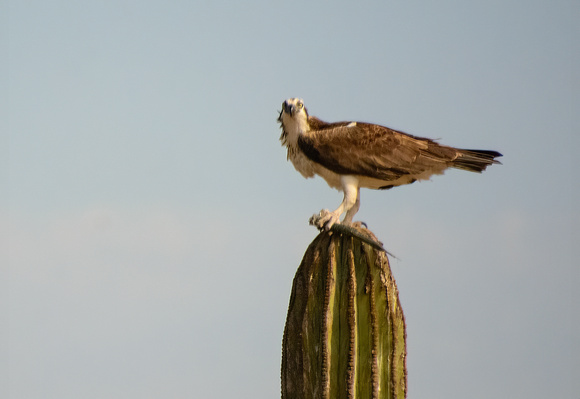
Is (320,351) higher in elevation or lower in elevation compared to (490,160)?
lower

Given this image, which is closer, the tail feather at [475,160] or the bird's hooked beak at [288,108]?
the bird's hooked beak at [288,108]

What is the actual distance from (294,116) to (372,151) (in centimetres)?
74

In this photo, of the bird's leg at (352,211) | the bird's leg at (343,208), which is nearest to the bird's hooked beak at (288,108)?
the bird's leg at (343,208)

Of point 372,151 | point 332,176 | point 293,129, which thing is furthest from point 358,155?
point 293,129

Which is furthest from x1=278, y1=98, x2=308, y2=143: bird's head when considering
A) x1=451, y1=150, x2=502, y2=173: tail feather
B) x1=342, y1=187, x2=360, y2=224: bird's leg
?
x1=451, y1=150, x2=502, y2=173: tail feather

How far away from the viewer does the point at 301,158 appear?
7.52 m

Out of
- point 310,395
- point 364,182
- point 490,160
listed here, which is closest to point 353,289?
point 310,395

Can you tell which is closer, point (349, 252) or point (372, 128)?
point (349, 252)

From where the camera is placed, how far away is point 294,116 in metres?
7.40

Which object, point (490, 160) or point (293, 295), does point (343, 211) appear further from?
point (490, 160)

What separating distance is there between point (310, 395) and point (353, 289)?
2.83 feet

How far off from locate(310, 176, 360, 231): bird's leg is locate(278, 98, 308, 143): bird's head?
59 cm

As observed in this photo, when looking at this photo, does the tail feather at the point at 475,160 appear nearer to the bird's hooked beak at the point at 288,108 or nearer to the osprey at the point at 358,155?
the osprey at the point at 358,155

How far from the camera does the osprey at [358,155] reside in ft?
23.9
